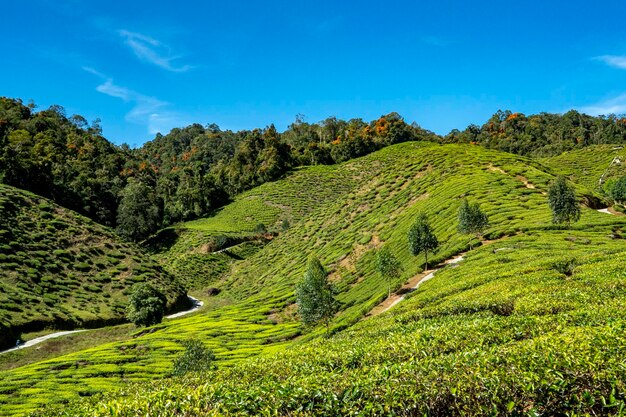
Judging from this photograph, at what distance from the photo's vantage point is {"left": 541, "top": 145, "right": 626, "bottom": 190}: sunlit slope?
473ft

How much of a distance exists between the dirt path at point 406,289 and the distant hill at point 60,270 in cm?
4944

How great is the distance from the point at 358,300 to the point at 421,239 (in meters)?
12.1

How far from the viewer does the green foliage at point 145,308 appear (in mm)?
62250

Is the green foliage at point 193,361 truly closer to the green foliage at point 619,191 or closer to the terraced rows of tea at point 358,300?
the terraced rows of tea at point 358,300

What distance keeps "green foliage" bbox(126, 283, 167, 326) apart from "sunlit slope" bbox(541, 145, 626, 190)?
132965 mm

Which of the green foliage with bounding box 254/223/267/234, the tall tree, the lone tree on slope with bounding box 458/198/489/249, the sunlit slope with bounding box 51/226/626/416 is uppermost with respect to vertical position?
the tall tree

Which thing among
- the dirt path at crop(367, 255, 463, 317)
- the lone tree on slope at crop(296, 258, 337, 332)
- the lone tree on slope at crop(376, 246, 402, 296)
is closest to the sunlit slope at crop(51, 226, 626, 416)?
the dirt path at crop(367, 255, 463, 317)

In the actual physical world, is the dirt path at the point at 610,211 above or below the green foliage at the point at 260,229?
below

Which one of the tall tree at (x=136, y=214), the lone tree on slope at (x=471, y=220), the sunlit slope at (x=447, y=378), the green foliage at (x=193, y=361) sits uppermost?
the tall tree at (x=136, y=214)

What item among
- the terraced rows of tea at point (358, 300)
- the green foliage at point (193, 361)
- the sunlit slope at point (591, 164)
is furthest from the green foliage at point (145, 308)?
the sunlit slope at point (591, 164)

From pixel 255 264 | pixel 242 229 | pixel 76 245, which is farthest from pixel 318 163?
pixel 76 245

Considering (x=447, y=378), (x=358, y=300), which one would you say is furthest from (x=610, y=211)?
Answer: (x=447, y=378)

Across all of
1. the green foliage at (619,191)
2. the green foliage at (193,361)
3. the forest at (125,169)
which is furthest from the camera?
the forest at (125,169)

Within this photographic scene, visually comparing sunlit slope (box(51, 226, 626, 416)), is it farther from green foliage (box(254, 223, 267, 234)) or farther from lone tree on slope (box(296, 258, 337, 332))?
green foliage (box(254, 223, 267, 234))
